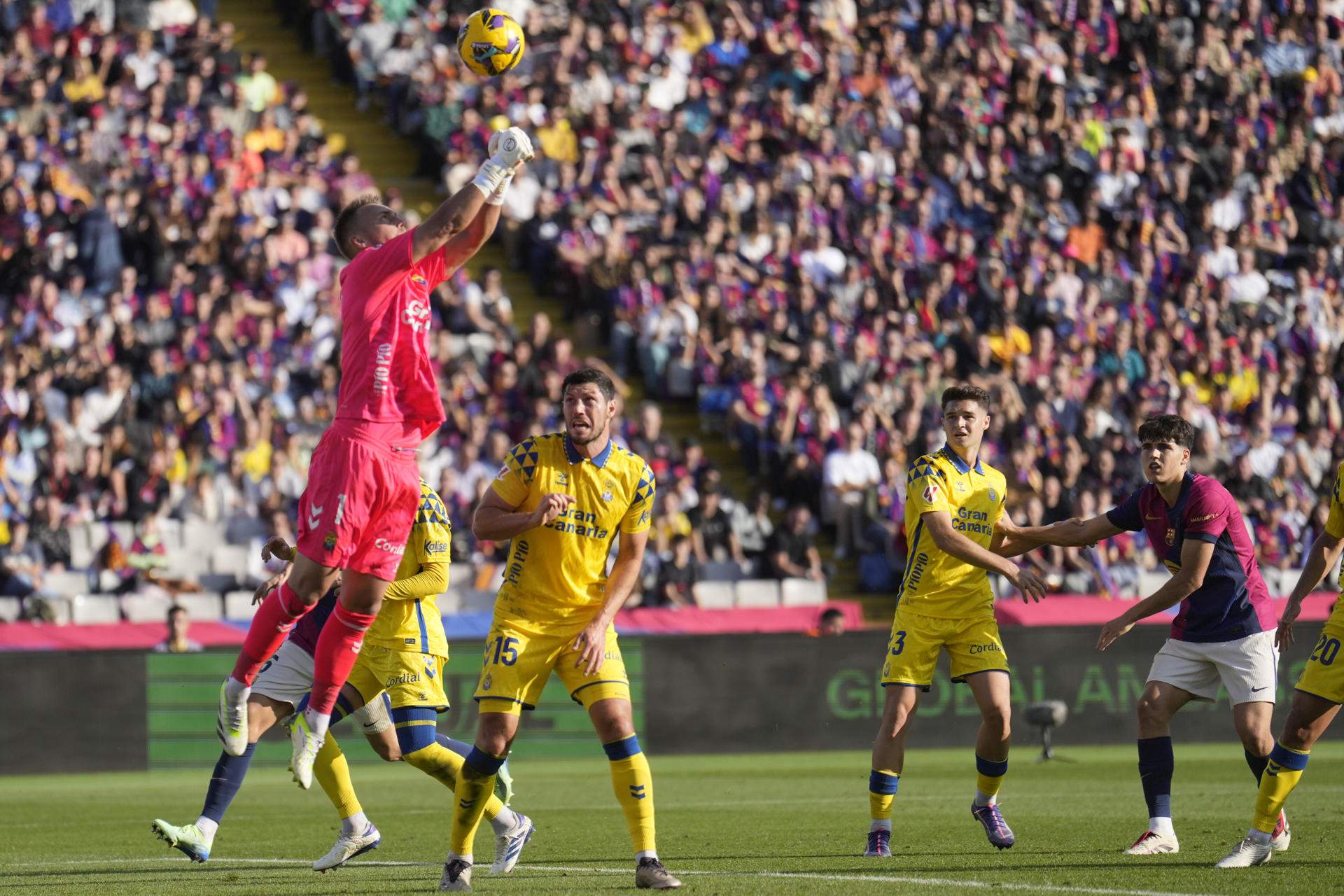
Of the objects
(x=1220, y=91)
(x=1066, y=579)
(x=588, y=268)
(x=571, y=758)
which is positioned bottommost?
(x=571, y=758)

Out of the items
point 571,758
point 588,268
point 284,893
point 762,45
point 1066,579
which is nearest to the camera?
point 284,893

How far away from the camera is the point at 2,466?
19.6 metres

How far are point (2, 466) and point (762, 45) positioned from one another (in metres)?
12.6

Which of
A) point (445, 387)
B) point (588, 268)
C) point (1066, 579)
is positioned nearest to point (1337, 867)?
point (1066, 579)

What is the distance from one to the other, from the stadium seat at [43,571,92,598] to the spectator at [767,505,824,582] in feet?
23.8

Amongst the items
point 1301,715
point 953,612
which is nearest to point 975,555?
point 953,612

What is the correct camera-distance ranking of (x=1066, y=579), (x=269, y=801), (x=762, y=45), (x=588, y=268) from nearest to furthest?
(x=269, y=801)
(x=1066, y=579)
(x=588, y=268)
(x=762, y=45)

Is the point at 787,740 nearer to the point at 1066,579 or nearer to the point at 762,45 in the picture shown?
the point at 1066,579

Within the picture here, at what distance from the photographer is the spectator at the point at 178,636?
18.1m

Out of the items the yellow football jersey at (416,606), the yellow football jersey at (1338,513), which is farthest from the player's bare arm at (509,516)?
the yellow football jersey at (1338,513)

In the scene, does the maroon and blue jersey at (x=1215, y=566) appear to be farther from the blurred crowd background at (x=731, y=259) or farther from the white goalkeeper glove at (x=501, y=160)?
the blurred crowd background at (x=731, y=259)

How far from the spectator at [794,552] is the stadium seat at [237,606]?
567 cm

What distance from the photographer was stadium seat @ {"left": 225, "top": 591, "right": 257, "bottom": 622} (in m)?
19.1

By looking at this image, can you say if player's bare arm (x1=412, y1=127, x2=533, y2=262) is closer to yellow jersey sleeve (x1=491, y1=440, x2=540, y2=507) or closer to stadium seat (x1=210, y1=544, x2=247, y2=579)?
yellow jersey sleeve (x1=491, y1=440, x2=540, y2=507)
